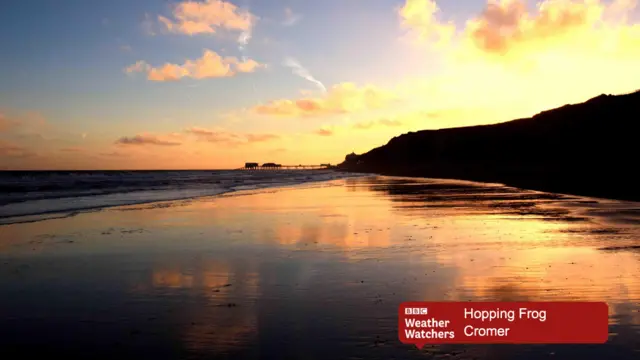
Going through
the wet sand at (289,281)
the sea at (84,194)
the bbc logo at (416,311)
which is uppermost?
the sea at (84,194)

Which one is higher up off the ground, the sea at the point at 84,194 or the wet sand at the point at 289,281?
the sea at the point at 84,194

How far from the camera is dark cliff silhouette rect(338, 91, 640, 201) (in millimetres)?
45594

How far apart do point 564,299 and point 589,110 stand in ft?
351

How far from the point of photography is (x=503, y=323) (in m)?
6.96

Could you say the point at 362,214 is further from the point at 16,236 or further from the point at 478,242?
the point at 16,236

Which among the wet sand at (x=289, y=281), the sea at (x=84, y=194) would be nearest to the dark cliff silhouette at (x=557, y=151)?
the wet sand at (x=289, y=281)

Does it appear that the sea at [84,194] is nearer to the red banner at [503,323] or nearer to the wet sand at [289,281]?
the wet sand at [289,281]

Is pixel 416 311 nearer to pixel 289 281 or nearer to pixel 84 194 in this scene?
pixel 289 281

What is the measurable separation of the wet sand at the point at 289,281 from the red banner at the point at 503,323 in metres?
0.22

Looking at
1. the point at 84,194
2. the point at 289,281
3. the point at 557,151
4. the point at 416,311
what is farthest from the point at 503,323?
the point at 557,151

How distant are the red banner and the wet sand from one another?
0.72 ft

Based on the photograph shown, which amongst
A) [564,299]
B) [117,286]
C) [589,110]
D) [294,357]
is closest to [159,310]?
[117,286]

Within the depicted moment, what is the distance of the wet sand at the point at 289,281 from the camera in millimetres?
6445

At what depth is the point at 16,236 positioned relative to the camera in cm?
1695
